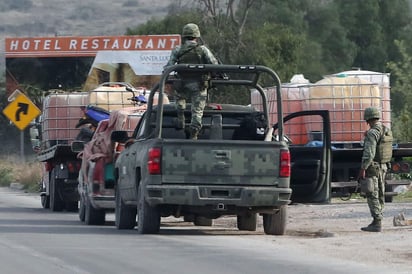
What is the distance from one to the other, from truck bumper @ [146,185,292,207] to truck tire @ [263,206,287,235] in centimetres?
85

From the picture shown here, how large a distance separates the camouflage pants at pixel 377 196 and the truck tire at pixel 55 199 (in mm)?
8911

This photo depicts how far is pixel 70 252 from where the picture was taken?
15.9 meters

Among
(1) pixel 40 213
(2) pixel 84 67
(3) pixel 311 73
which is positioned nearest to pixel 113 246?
(1) pixel 40 213

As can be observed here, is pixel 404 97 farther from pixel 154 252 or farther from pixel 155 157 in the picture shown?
pixel 154 252

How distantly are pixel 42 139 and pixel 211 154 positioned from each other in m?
12.3

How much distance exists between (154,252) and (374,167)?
449 centimetres

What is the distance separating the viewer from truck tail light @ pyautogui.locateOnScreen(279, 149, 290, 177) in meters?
17.9

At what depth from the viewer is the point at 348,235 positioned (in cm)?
1869

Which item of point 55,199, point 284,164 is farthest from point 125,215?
point 55,199

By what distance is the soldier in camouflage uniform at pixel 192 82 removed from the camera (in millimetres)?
18312

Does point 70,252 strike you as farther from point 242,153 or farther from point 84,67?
point 84,67

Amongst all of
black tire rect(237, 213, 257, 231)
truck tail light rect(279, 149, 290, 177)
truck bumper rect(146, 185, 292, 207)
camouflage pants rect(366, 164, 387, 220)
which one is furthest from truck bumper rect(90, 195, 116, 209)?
camouflage pants rect(366, 164, 387, 220)

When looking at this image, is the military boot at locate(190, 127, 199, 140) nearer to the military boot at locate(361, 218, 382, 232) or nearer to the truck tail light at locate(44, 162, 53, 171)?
the military boot at locate(361, 218, 382, 232)

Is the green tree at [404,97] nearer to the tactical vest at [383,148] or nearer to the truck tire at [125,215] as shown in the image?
the tactical vest at [383,148]
